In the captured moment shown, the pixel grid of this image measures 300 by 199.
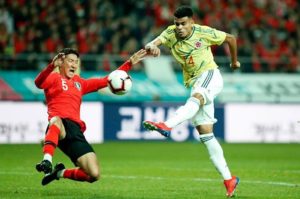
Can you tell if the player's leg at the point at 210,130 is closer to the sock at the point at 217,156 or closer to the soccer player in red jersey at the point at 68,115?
the sock at the point at 217,156

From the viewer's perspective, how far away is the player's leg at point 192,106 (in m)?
9.29

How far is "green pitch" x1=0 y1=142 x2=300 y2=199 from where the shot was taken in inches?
403

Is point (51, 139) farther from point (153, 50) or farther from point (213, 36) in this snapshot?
point (213, 36)

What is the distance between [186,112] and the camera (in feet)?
31.9

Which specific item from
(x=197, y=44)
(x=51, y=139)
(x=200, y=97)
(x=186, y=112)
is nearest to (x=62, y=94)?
(x=51, y=139)

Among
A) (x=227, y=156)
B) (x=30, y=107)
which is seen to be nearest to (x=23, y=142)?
(x=30, y=107)

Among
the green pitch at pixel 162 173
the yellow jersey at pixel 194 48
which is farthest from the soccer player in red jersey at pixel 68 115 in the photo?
the yellow jersey at pixel 194 48

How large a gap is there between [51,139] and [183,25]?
232 cm

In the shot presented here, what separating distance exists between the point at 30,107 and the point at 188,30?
11572mm

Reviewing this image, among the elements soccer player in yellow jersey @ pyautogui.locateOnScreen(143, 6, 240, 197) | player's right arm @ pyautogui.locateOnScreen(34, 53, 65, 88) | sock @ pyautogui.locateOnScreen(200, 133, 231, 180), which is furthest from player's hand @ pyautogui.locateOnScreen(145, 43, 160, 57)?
sock @ pyautogui.locateOnScreen(200, 133, 231, 180)

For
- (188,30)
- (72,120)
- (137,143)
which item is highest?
(188,30)

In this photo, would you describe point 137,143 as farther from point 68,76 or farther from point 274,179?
point 68,76

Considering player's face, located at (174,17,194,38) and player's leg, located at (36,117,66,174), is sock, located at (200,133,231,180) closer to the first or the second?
player's face, located at (174,17,194,38)

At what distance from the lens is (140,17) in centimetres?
2570
